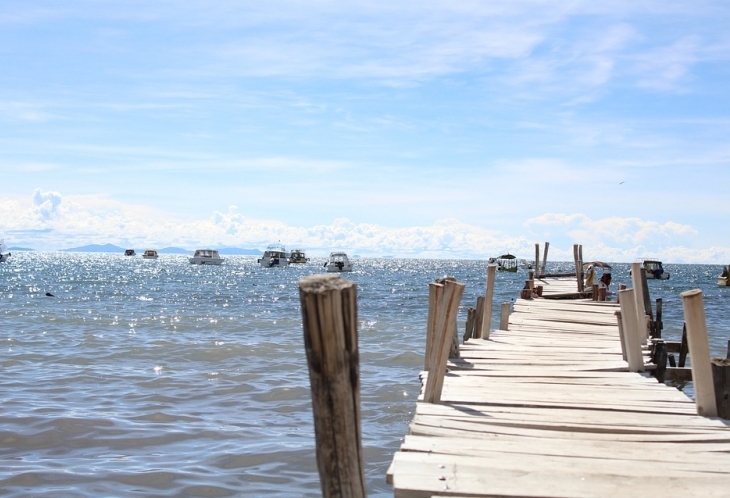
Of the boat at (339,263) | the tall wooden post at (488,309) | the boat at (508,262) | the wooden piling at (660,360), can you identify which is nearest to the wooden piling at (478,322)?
the tall wooden post at (488,309)

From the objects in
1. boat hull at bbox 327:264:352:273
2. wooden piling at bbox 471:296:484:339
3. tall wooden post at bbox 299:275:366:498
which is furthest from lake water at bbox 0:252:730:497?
boat hull at bbox 327:264:352:273

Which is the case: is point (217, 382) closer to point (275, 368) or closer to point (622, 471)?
point (275, 368)

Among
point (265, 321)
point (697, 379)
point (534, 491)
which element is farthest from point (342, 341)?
point (265, 321)

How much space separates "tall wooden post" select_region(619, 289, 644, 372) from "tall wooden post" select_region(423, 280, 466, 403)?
2931 mm

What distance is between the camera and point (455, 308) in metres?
7.16

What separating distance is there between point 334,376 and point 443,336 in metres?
3.99

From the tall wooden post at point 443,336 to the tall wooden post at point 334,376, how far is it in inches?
141

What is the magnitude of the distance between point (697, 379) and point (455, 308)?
2290mm

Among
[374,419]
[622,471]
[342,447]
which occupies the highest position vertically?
[342,447]

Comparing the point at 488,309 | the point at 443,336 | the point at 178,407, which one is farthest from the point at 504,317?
the point at 443,336

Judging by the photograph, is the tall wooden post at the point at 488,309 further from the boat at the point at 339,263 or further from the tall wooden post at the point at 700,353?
the boat at the point at 339,263

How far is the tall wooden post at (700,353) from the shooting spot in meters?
6.77

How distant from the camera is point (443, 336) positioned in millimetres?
7309

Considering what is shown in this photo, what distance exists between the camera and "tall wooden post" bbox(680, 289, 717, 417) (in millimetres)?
6770
